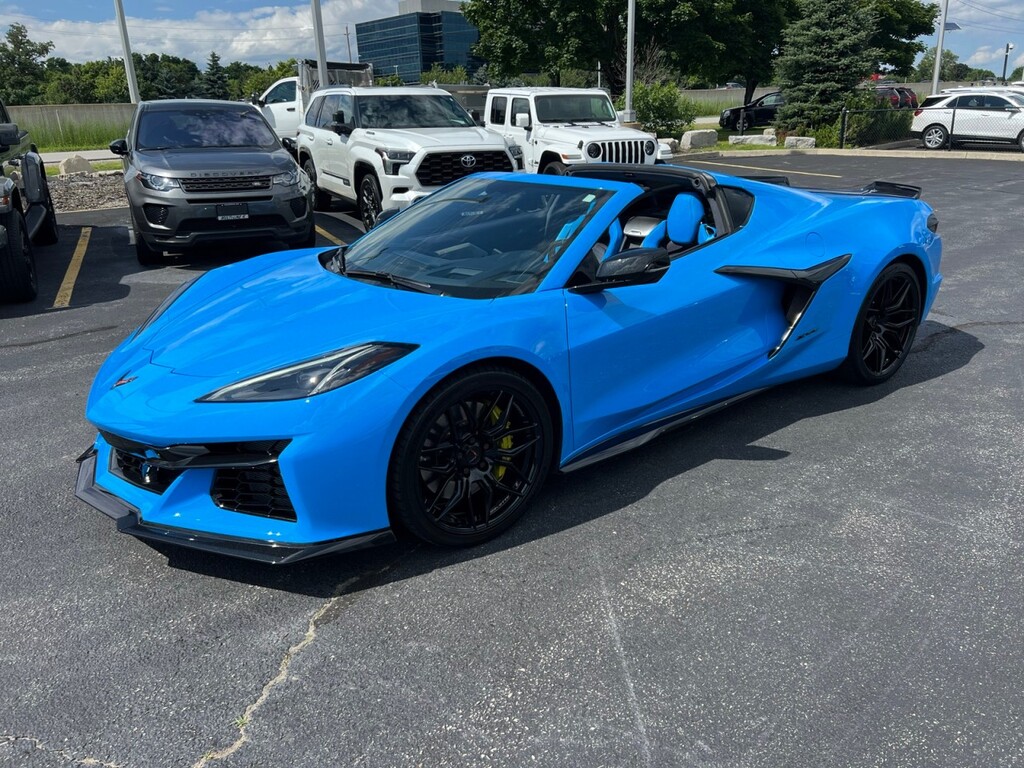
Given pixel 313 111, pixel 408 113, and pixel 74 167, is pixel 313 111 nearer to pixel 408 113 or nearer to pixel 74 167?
pixel 408 113

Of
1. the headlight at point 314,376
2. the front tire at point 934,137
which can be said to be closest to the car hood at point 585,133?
the headlight at point 314,376

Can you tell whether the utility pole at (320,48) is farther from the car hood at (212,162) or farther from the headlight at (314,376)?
the headlight at (314,376)

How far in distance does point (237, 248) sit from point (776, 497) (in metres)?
8.01

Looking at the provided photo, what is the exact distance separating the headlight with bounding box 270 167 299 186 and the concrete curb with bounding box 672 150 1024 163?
1482cm

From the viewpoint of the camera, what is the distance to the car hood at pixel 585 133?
1315cm

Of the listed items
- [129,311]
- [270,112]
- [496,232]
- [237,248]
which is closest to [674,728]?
[496,232]

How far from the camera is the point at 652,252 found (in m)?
3.53

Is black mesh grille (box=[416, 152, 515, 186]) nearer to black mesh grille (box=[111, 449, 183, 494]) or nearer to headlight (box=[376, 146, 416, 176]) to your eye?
headlight (box=[376, 146, 416, 176])

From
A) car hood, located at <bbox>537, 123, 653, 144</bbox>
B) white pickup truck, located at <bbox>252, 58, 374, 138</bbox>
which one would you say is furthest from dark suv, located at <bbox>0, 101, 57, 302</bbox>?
white pickup truck, located at <bbox>252, 58, 374, 138</bbox>

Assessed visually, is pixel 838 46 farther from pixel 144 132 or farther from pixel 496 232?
pixel 496 232

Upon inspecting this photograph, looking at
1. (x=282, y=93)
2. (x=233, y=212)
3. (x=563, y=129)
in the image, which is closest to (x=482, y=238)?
(x=233, y=212)

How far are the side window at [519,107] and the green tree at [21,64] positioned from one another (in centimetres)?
5981

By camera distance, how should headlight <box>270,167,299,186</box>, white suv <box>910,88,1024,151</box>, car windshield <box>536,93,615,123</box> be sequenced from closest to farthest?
headlight <box>270,167,299,186</box> → car windshield <box>536,93,615,123</box> → white suv <box>910,88,1024,151</box>

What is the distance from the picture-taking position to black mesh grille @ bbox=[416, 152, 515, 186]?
9.73 metres
